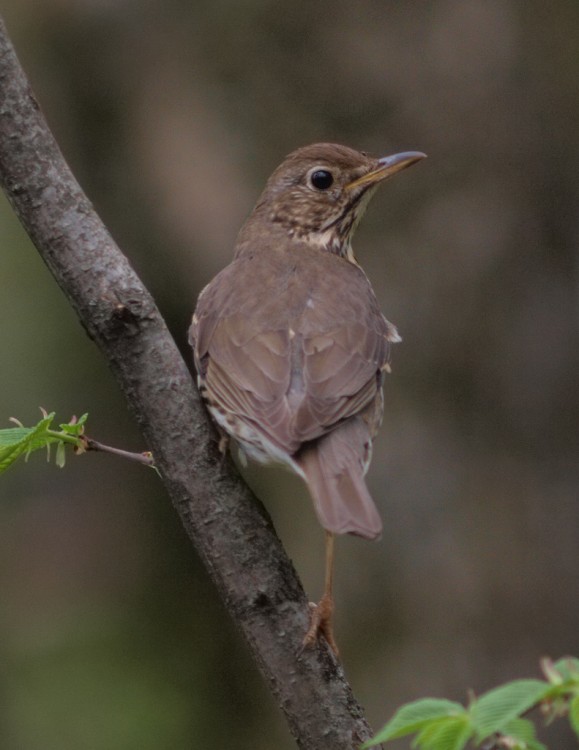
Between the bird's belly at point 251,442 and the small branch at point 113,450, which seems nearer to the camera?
the small branch at point 113,450

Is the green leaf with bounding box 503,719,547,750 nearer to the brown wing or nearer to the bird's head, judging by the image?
the brown wing

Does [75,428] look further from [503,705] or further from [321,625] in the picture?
[503,705]

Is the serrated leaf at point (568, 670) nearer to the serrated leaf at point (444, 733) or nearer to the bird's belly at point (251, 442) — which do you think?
the serrated leaf at point (444, 733)

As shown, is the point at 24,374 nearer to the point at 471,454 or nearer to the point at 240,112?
the point at 240,112

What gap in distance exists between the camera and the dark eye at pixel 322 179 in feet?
17.0

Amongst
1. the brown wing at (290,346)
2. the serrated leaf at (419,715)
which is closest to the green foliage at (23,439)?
the brown wing at (290,346)

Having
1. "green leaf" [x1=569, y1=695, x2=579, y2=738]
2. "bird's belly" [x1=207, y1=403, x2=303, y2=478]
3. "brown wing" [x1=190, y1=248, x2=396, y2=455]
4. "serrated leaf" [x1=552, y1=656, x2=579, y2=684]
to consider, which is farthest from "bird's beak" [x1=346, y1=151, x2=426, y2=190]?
"green leaf" [x1=569, y1=695, x2=579, y2=738]

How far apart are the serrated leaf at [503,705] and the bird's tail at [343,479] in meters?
1.18

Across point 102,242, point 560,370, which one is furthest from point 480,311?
point 102,242

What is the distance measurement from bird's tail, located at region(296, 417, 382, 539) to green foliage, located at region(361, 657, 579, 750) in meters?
1.12

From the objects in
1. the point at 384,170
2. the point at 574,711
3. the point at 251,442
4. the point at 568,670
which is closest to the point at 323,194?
the point at 384,170

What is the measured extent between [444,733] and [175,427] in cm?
141

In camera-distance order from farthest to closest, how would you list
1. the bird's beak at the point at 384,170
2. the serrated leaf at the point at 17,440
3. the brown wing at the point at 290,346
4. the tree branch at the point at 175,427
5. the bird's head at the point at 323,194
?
the bird's head at the point at 323,194 < the bird's beak at the point at 384,170 < the brown wing at the point at 290,346 < the tree branch at the point at 175,427 < the serrated leaf at the point at 17,440

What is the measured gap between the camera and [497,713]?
1.79 meters
